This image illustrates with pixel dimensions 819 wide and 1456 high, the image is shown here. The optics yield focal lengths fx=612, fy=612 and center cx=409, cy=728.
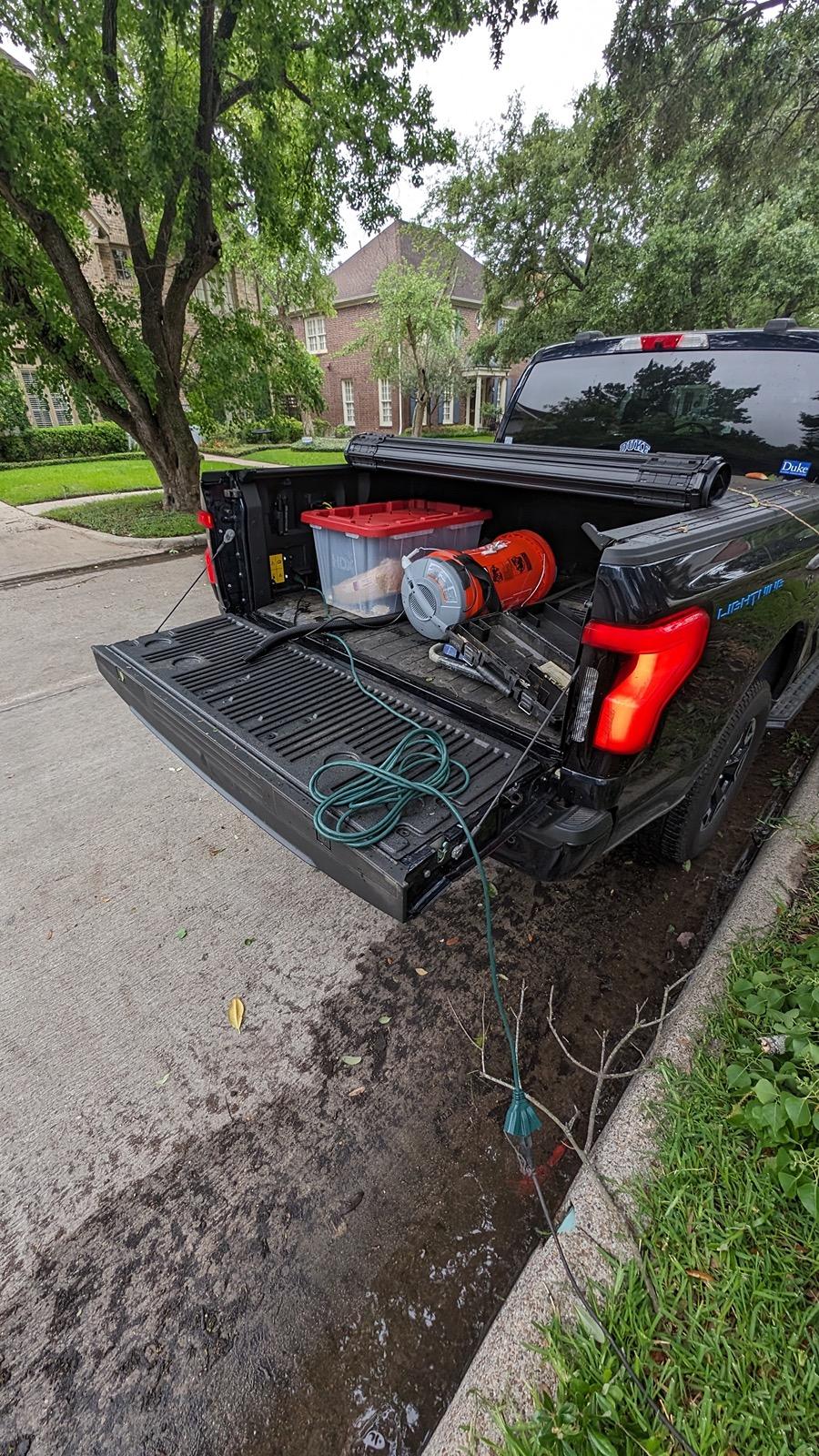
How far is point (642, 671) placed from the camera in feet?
5.35

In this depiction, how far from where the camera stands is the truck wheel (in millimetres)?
2400

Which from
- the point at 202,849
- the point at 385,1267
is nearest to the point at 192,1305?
the point at 385,1267

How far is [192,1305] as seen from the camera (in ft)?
4.89

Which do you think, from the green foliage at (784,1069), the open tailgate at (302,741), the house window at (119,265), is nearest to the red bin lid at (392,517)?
the open tailgate at (302,741)

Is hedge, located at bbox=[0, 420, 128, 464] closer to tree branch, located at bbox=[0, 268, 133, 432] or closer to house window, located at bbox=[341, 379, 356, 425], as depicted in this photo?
house window, located at bbox=[341, 379, 356, 425]

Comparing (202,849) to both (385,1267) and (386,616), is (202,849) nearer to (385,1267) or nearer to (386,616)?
(386,616)

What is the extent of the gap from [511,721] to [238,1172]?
1.63m

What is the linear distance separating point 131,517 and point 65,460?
11831 mm

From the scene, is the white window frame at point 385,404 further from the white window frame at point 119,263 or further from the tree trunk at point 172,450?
the tree trunk at point 172,450

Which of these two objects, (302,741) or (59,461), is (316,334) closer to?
(59,461)

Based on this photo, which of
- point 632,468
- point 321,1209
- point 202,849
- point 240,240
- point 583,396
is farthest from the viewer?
point 240,240

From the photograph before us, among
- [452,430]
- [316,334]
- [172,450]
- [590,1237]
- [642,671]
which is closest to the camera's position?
[590,1237]

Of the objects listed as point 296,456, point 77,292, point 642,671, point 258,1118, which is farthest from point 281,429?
point 296,456

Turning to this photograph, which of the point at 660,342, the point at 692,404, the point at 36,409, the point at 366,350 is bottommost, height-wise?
the point at 692,404
